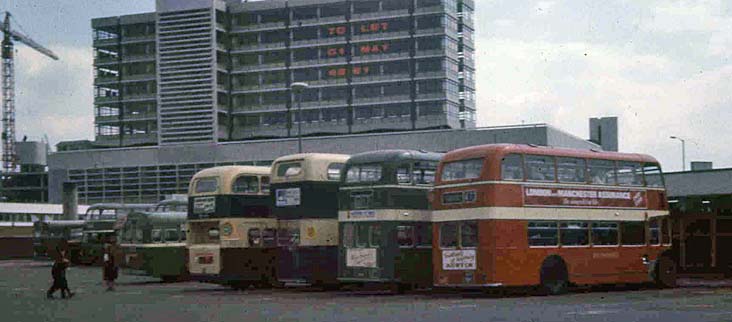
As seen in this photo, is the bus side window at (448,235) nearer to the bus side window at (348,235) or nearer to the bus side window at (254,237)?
the bus side window at (348,235)

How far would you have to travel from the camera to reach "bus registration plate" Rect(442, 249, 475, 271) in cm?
2919

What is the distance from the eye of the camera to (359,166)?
32.1 m

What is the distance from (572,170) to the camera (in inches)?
1189

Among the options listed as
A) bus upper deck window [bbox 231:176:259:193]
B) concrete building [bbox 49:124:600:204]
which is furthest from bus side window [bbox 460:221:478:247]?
concrete building [bbox 49:124:600:204]

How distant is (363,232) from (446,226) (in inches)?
114

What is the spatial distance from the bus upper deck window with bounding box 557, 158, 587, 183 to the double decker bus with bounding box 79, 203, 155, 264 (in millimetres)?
35705

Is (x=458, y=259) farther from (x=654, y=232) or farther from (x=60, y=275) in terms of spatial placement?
(x=60, y=275)

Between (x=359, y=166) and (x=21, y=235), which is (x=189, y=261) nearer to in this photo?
(x=359, y=166)

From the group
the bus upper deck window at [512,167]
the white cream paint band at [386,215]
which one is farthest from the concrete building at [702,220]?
the bus upper deck window at [512,167]

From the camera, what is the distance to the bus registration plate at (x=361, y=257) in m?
31.5

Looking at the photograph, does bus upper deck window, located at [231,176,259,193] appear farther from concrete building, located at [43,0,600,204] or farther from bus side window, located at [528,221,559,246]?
concrete building, located at [43,0,600,204]

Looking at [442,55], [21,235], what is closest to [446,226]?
[21,235]

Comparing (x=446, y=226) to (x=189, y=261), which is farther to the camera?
(x=189, y=261)

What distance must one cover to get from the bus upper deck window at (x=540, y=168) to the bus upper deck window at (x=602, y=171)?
156 cm
